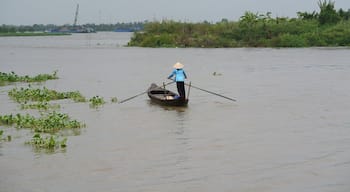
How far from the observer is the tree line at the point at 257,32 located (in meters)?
52.1

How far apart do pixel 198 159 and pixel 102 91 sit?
1154cm

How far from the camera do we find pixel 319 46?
2073 inches

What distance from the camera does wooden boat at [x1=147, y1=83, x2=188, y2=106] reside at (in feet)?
50.9

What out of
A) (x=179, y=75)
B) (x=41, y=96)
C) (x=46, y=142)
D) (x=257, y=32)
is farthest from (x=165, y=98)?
(x=257, y=32)

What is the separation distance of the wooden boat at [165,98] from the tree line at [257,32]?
36.2m

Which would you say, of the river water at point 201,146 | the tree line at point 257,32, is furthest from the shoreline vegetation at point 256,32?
the river water at point 201,146

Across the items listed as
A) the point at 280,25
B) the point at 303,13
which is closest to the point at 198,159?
the point at 280,25

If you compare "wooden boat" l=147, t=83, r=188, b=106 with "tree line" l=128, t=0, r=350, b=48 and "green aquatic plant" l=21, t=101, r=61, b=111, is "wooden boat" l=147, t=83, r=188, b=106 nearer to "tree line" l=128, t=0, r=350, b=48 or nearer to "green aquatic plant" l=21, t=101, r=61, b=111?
"green aquatic plant" l=21, t=101, r=61, b=111

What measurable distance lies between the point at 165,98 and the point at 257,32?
126ft

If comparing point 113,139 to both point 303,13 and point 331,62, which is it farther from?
point 303,13

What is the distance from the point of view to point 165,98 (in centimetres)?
1603

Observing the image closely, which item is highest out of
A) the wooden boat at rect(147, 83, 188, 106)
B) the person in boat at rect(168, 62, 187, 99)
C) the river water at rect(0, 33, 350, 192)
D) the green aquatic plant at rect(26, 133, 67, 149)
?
the person in boat at rect(168, 62, 187, 99)

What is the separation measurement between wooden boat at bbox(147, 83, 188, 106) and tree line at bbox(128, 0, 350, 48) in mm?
36204

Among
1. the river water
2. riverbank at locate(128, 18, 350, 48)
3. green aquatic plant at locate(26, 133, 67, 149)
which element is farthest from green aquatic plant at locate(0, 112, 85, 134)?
riverbank at locate(128, 18, 350, 48)
